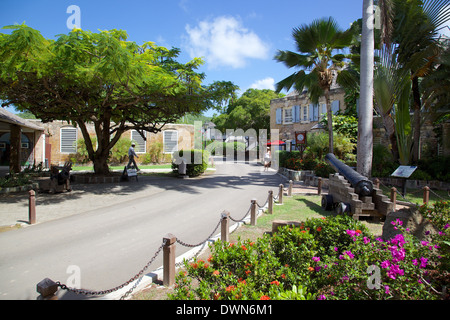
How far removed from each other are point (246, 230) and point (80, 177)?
11.0 m

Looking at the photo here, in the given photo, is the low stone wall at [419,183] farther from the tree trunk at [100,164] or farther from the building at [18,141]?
the building at [18,141]

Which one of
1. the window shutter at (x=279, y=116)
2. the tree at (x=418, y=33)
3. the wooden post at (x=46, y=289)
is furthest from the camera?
the window shutter at (x=279, y=116)

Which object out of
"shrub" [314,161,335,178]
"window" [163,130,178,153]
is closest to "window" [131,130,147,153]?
"window" [163,130,178,153]

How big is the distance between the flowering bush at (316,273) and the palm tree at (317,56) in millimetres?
11571

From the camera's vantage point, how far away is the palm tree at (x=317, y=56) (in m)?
13.6

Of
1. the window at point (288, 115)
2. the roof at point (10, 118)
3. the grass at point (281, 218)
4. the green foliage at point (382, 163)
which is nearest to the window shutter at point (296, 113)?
the window at point (288, 115)

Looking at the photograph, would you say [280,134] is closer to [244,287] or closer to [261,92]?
[261,92]

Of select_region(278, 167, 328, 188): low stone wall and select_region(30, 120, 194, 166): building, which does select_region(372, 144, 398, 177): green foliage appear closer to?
select_region(278, 167, 328, 188): low stone wall

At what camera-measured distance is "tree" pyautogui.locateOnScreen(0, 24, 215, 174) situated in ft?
25.1

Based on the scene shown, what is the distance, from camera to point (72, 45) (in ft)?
26.9

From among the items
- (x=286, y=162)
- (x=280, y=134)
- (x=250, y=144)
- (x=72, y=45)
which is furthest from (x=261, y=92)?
(x=72, y=45)

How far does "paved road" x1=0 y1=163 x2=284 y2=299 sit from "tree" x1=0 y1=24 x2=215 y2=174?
426 centimetres

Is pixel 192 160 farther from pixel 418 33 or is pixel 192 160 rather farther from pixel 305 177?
pixel 418 33

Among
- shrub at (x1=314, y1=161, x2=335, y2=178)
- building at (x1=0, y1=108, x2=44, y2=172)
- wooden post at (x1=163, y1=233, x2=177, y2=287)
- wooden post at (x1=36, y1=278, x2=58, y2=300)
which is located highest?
building at (x1=0, y1=108, x2=44, y2=172)
